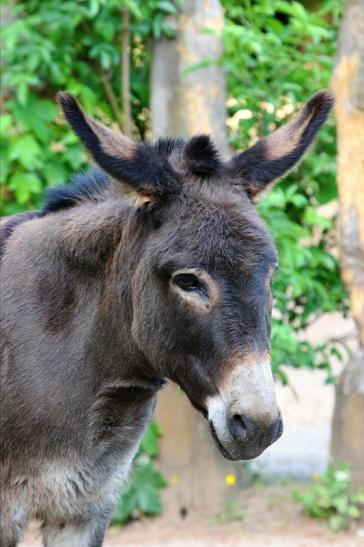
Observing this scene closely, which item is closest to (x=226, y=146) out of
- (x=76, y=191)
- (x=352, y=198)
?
(x=352, y=198)

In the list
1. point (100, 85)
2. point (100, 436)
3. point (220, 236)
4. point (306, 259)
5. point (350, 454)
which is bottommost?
point (350, 454)

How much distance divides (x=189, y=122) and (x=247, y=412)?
13.3 feet

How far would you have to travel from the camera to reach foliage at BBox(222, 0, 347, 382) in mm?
6453

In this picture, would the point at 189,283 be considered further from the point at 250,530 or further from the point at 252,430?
the point at 250,530

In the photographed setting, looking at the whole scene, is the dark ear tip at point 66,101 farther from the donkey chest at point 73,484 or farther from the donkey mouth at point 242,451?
the donkey chest at point 73,484

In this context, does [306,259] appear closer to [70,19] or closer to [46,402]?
[70,19]

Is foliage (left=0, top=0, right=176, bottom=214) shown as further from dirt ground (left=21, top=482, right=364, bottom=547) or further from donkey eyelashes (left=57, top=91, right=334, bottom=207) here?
donkey eyelashes (left=57, top=91, right=334, bottom=207)

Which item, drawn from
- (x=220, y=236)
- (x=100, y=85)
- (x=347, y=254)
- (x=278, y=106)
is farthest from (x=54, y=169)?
(x=220, y=236)

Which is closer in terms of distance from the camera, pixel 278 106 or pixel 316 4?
pixel 278 106

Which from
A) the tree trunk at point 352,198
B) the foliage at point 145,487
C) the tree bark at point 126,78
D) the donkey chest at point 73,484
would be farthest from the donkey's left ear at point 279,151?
the foliage at point 145,487

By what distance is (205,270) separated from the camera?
10.8 ft

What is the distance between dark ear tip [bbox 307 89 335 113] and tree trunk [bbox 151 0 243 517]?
2901 mm

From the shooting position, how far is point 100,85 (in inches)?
278

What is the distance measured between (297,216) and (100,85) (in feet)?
5.40
